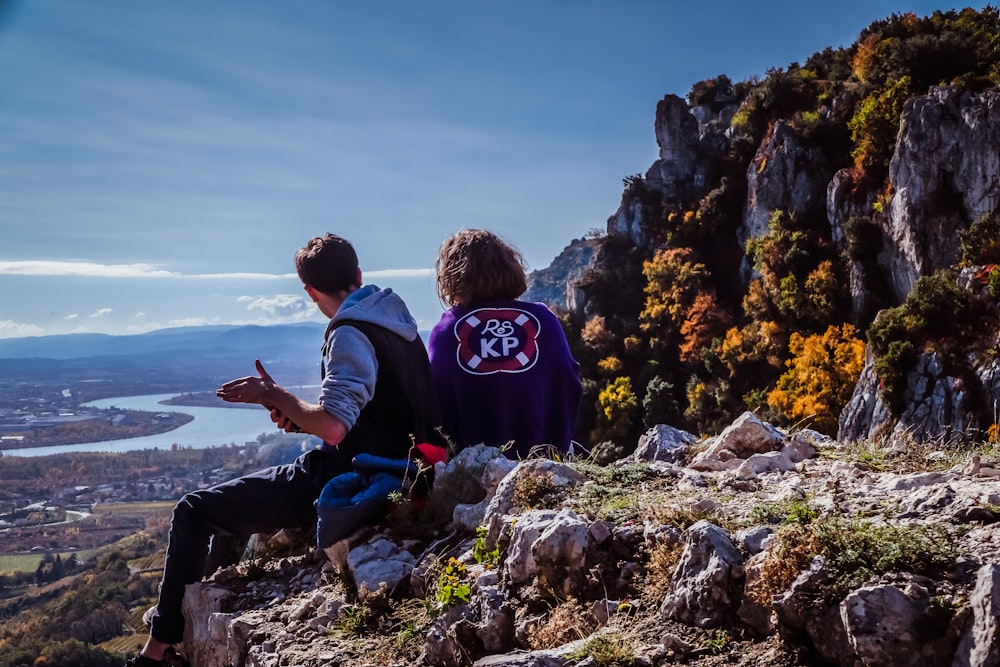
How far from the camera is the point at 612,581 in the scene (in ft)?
9.33

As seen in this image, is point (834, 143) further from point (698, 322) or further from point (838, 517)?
point (838, 517)

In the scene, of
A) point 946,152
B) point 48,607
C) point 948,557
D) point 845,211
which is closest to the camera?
point 948,557

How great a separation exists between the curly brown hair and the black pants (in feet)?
4.86

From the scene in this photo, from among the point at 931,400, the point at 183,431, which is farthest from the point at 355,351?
the point at 183,431

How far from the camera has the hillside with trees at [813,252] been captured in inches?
859

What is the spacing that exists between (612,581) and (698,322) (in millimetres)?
33398

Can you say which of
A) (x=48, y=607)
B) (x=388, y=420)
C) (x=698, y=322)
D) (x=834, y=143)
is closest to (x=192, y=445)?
(x=48, y=607)

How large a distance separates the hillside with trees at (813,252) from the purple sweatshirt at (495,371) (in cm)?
1536

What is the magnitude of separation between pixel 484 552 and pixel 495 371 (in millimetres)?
1515

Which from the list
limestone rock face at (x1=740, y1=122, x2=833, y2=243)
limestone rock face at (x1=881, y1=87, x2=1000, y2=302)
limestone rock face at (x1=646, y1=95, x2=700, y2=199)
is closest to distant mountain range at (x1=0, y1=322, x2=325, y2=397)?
limestone rock face at (x1=646, y1=95, x2=700, y2=199)

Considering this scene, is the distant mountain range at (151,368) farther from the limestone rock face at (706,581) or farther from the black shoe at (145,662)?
the limestone rock face at (706,581)

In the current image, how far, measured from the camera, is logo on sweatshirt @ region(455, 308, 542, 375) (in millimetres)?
4625

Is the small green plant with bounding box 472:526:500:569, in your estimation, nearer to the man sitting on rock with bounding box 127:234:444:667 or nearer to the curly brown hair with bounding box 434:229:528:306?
the man sitting on rock with bounding box 127:234:444:667

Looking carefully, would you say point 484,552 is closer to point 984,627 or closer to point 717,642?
point 717,642
